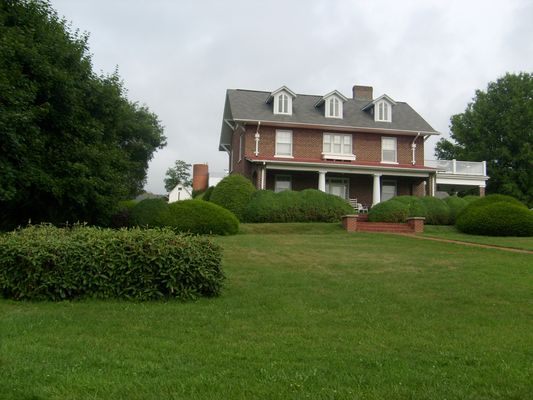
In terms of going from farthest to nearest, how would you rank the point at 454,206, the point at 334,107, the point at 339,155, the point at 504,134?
the point at 504,134 → the point at 334,107 → the point at 339,155 → the point at 454,206

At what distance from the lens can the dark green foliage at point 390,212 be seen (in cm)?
2478

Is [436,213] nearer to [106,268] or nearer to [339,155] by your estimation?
[339,155]

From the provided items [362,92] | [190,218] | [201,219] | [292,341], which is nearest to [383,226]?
[201,219]

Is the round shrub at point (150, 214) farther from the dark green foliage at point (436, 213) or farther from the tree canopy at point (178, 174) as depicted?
the tree canopy at point (178, 174)

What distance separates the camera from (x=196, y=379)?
466 cm

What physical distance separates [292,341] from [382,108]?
95.2 feet

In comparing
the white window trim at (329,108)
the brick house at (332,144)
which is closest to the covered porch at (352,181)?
the brick house at (332,144)

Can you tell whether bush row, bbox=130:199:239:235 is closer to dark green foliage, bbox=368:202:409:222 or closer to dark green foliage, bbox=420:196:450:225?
dark green foliage, bbox=368:202:409:222

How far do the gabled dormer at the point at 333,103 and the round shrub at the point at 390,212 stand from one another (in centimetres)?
927

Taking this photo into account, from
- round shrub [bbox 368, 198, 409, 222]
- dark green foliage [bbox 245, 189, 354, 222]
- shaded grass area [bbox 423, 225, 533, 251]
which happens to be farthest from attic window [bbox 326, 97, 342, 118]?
shaded grass area [bbox 423, 225, 533, 251]

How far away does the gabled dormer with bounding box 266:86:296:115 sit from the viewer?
105 feet

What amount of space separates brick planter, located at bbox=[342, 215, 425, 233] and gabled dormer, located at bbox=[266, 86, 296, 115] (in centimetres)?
1066

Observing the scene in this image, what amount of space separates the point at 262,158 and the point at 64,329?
2340cm

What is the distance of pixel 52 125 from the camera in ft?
62.5
